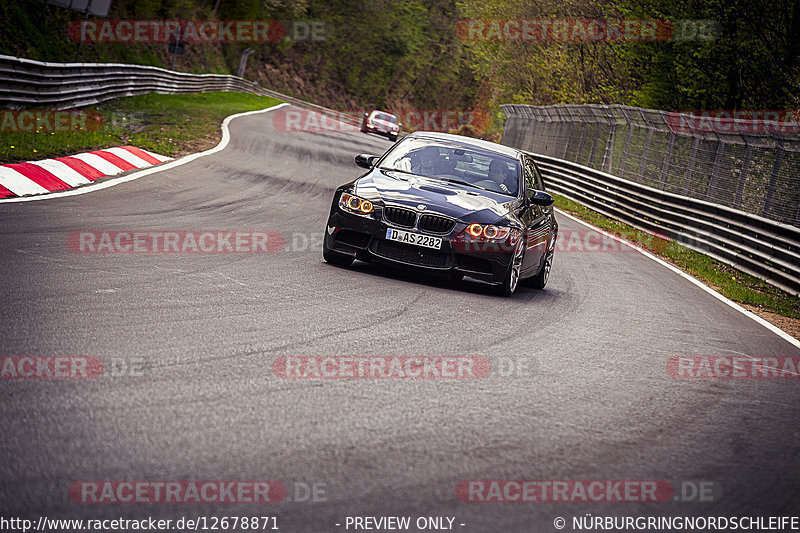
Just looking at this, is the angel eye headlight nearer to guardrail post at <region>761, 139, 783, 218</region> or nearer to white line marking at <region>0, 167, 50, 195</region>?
white line marking at <region>0, 167, 50, 195</region>

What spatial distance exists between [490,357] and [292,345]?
55.0 inches

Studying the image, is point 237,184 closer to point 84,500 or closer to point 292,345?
point 292,345

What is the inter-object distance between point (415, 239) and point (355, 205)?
2.35 ft

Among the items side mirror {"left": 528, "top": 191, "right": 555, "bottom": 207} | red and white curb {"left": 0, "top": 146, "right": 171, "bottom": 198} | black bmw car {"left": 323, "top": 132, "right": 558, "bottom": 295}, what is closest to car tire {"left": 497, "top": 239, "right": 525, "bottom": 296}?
black bmw car {"left": 323, "top": 132, "right": 558, "bottom": 295}

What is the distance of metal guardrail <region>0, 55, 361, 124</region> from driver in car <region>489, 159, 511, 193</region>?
33.8ft

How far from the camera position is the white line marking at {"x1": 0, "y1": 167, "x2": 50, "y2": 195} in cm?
1098

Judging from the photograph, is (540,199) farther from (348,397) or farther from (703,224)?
(703,224)

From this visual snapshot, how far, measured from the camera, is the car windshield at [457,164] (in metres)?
9.98

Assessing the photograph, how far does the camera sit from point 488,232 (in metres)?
8.96

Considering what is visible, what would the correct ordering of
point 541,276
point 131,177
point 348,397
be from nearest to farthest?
1. point 348,397
2. point 541,276
3. point 131,177

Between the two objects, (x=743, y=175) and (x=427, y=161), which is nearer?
(x=427, y=161)

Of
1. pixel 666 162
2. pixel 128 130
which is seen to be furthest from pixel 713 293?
pixel 128 130

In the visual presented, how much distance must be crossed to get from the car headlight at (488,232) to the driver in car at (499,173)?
0.94m

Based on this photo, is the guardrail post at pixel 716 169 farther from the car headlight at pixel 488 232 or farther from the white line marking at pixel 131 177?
the car headlight at pixel 488 232
